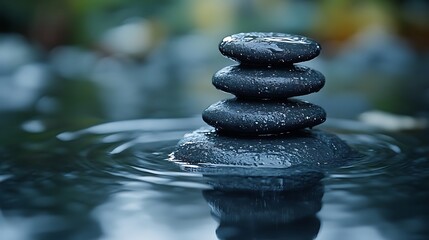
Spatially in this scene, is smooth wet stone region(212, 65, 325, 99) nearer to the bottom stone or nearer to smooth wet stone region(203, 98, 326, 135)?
smooth wet stone region(203, 98, 326, 135)

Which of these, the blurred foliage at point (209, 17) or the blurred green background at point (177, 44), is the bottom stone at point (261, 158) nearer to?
the blurred green background at point (177, 44)

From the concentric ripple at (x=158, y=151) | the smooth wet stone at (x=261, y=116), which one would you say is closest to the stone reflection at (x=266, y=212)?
the concentric ripple at (x=158, y=151)

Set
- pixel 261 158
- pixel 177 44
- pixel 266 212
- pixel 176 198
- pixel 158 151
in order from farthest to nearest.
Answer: pixel 177 44, pixel 158 151, pixel 261 158, pixel 176 198, pixel 266 212

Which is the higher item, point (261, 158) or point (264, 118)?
point (264, 118)

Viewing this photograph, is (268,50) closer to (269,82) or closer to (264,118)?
(269,82)

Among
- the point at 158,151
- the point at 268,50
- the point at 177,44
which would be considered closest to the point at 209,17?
the point at 177,44

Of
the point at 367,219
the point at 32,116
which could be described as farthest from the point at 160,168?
the point at 32,116

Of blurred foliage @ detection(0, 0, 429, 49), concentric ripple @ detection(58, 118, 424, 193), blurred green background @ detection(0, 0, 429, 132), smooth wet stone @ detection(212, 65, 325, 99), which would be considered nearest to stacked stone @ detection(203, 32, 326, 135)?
smooth wet stone @ detection(212, 65, 325, 99)
